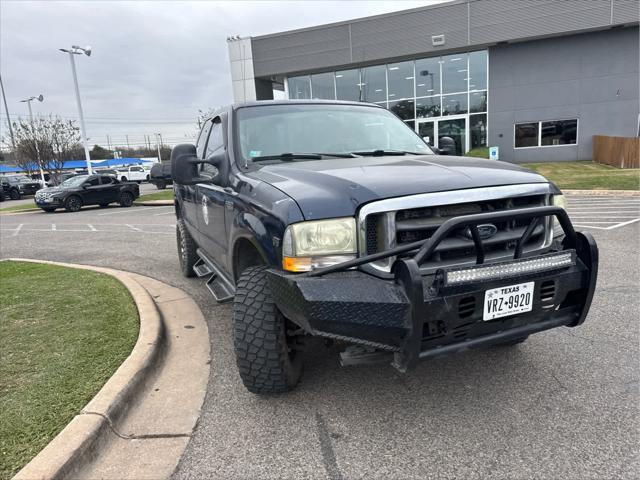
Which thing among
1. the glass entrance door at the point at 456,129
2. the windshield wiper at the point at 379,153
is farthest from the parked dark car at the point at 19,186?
the windshield wiper at the point at 379,153

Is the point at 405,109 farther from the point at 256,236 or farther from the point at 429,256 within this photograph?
the point at 429,256

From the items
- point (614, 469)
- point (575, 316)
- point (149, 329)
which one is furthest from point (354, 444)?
point (149, 329)

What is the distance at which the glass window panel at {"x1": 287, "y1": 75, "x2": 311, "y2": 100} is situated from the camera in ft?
87.1

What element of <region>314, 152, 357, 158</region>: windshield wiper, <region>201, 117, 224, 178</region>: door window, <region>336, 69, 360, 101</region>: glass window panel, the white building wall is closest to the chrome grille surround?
<region>314, 152, 357, 158</region>: windshield wiper

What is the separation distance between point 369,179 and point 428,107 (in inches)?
903

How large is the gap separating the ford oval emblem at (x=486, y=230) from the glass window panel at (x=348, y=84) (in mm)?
24052

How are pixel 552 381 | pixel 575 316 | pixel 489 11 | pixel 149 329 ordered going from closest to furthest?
pixel 575 316, pixel 552 381, pixel 149 329, pixel 489 11

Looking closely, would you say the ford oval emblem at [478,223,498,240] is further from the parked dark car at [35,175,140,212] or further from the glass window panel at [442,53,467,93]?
the glass window panel at [442,53,467,93]

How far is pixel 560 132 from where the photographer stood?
23.0 meters

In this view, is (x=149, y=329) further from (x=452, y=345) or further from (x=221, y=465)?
(x=452, y=345)

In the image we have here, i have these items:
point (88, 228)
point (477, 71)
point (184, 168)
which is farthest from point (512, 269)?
point (477, 71)

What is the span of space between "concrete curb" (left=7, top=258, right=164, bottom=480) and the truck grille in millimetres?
1744

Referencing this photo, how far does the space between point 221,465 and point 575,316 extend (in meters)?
2.05

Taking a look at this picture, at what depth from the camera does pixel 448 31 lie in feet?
74.0
